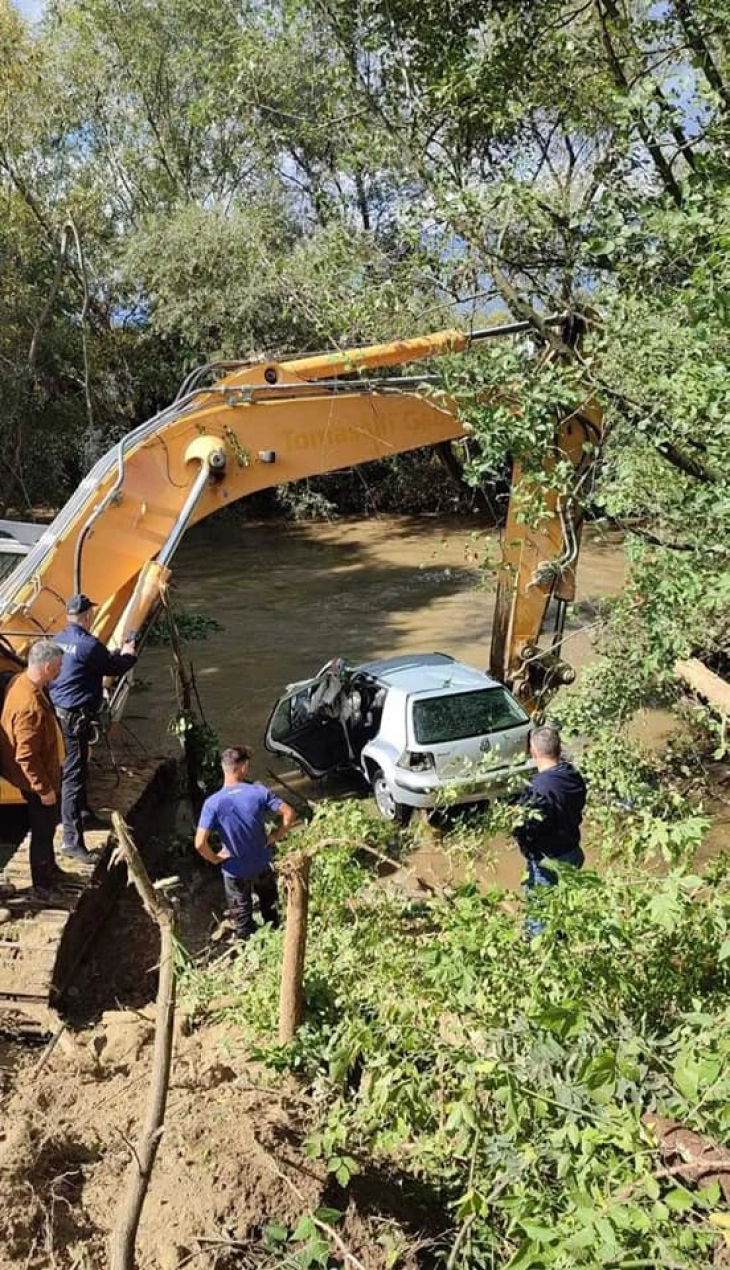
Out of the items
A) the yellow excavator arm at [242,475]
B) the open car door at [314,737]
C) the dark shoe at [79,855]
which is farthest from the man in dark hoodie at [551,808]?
the open car door at [314,737]

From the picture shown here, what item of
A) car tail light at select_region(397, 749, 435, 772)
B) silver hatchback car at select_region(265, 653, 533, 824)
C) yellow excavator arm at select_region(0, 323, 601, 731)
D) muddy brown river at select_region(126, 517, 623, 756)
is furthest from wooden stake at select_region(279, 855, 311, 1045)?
car tail light at select_region(397, 749, 435, 772)

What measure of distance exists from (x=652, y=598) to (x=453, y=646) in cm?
1032

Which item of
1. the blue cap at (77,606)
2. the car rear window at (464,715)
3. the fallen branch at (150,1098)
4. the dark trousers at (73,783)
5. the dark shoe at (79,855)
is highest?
the blue cap at (77,606)

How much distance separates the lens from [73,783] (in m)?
6.87

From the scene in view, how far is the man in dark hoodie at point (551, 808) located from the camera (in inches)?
224

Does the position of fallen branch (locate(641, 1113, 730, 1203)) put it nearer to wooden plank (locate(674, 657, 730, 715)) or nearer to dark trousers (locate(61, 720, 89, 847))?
dark trousers (locate(61, 720, 89, 847))

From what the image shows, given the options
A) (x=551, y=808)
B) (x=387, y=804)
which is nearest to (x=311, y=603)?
(x=387, y=804)

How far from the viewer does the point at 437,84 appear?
20.6 feet

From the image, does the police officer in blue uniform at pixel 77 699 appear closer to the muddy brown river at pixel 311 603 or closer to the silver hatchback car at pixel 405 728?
the silver hatchback car at pixel 405 728

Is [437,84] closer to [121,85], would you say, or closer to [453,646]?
[453,646]

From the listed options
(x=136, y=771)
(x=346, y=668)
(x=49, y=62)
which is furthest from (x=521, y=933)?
(x=49, y=62)

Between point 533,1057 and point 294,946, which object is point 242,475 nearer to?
point 294,946

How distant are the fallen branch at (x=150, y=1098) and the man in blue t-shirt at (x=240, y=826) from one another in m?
2.94

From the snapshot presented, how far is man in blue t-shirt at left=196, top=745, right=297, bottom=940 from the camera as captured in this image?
6312 mm
